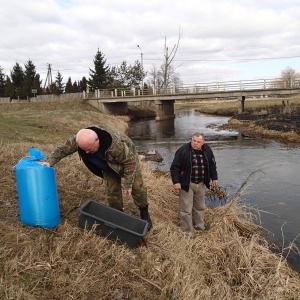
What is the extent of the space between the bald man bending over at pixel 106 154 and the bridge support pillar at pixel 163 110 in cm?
3464

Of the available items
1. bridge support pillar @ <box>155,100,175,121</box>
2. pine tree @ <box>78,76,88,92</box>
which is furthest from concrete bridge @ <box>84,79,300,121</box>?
pine tree @ <box>78,76,88,92</box>

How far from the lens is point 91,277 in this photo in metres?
3.51

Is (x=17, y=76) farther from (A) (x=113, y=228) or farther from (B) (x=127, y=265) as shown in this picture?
(B) (x=127, y=265)

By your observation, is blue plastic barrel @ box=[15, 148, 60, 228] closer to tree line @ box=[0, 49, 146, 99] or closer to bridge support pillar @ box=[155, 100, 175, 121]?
bridge support pillar @ box=[155, 100, 175, 121]

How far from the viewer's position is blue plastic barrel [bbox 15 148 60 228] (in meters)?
4.21

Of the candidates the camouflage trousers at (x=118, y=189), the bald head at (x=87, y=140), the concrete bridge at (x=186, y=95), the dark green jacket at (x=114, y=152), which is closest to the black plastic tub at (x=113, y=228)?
the camouflage trousers at (x=118, y=189)

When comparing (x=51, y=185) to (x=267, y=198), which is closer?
(x=51, y=185)

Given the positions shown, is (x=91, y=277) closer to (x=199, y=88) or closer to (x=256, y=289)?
(x=256, y=289)

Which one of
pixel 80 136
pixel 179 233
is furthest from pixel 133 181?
pixel 179 233

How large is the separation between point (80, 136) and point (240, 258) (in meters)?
2.72

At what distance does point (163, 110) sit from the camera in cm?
4088

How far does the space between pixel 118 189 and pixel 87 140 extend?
48.5 inches

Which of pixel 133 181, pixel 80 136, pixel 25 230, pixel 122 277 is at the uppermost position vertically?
pixel 80 136

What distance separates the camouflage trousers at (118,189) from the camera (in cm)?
483
